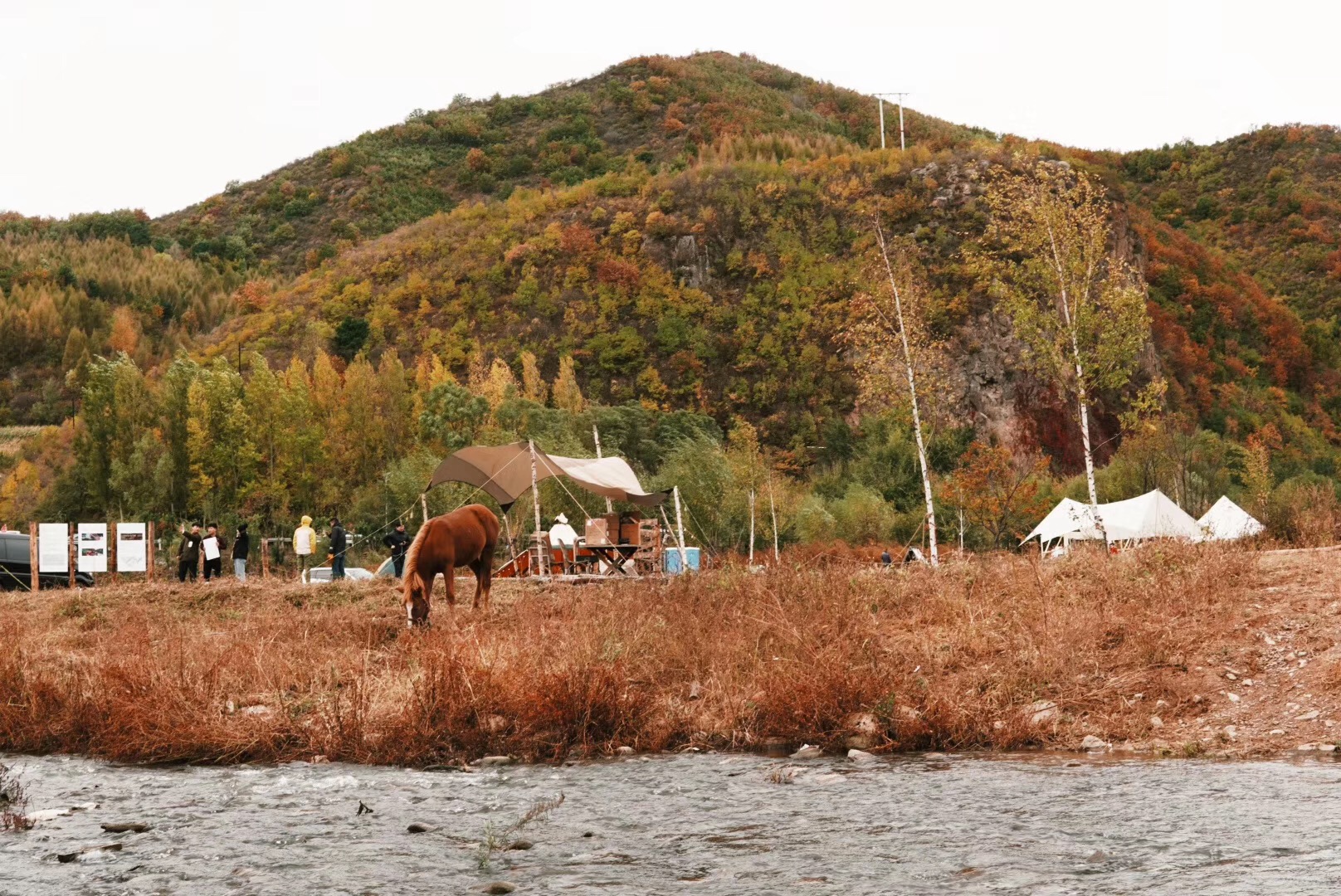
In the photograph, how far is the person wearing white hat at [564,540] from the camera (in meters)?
28.5

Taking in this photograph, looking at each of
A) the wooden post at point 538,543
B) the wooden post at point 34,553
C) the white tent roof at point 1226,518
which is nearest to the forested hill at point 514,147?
the white tent roof at point 1226,518

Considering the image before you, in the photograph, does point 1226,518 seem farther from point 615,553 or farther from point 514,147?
point 514,147

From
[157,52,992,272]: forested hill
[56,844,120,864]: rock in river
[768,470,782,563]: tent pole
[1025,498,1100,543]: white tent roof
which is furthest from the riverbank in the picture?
[157,52,992,272]: forested hill

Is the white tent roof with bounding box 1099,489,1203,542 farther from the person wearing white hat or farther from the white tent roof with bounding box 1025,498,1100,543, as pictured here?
the person wearing white hat

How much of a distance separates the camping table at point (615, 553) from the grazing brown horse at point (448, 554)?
7120mm

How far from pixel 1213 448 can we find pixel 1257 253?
40.1 m

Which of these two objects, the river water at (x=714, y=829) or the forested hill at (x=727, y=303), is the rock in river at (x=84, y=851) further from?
the forested hill at (x=727, y=303)

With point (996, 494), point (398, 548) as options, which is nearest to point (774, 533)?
point (398, 548)

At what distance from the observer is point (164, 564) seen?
34.9 metres

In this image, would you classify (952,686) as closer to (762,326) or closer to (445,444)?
(445,444)

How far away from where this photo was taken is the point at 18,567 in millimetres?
29547

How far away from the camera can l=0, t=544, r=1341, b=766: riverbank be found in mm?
11320

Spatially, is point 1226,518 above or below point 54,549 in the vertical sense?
below

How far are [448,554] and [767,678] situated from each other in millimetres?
7876
